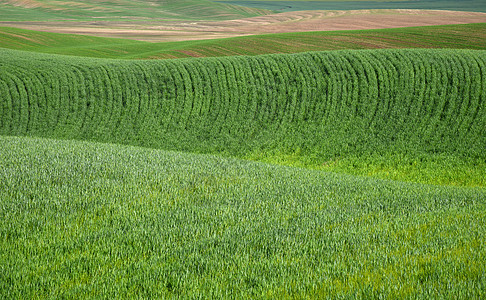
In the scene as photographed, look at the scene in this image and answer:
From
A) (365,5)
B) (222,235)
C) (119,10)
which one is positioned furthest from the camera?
(365,5)

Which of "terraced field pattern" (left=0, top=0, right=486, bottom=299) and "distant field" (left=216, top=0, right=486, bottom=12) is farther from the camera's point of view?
"distant field" (left=216, top=0, right=486, bottom=12)

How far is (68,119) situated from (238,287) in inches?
832

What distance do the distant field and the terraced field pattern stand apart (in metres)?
85.8

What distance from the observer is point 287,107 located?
23594mm

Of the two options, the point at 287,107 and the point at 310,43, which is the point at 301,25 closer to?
the point at 310,43

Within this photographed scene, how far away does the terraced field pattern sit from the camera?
5652 millimetres

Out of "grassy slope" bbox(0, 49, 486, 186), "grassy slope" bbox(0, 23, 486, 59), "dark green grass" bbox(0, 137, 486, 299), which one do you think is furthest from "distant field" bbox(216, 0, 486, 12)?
"dark green grass" bbox(0, 137, 486, 299)

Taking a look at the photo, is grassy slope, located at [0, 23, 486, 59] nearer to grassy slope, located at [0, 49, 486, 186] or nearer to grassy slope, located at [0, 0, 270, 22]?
grassy slope, located at [0, 49, 486, 186]

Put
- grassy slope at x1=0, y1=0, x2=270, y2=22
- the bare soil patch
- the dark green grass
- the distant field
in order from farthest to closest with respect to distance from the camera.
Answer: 1. the distant field
2. grassy slope at x1=0, y1=0, x2=270, y2=22
3. the bare soil patch
4. the dark green grass

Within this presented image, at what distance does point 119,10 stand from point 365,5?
70584 millimetres

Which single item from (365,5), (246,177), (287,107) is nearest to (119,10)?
(365,5)

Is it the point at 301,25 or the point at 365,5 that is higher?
the point at 365,5

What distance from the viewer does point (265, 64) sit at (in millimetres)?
28094

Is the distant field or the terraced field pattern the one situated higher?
the distant field
